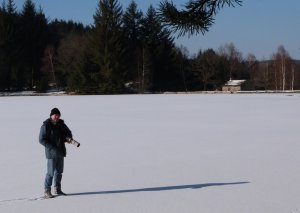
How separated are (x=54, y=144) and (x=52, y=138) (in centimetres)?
10

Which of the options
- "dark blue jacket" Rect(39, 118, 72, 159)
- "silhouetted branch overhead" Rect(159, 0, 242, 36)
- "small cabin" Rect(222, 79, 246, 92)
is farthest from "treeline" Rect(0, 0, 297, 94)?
"silhouetted branch overhead" Rect(159, 0, 242, 36)

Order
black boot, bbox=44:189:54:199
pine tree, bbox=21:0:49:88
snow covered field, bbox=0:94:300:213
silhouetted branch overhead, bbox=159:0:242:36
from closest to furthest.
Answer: silhouetted branch overhead, bbox=159:0:242:36 → snow covered field, bbox=0:94:300:213 → black boot, bbox=44:189:54:199 → pine tree, bbox=21:0:49:88

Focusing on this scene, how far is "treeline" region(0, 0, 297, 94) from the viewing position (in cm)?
5592

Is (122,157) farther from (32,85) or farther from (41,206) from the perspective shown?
(32,85)

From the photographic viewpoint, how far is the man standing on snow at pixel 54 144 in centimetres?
709

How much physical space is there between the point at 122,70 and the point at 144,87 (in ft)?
13.5

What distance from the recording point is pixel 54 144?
23.4 ft

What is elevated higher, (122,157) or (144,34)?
(144,34)

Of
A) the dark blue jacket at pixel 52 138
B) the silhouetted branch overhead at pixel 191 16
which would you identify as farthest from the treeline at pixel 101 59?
the silhouetted branch overhead at pixel 191 16

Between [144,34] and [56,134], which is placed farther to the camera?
[144,34]

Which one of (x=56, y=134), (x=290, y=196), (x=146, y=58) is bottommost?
(x=290, y=196)

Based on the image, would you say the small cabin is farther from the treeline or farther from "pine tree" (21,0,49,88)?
"pine tree" (21,0,49,88)

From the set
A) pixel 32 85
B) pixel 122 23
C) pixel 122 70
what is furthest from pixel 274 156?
pixel 32 85

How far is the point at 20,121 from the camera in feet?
65.3
